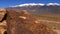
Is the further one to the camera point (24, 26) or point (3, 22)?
point (3, 22)

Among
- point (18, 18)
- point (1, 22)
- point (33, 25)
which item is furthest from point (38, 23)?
point (1, 22)

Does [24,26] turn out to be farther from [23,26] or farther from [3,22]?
[3,22]

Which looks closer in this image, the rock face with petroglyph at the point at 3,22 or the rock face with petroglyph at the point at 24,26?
the rock face with petroglyph at the point at 24,26


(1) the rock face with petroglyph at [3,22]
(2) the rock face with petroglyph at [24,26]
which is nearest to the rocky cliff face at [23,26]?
(2) the rock face with petroglyph at [24,26]

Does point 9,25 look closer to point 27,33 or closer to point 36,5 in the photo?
point 27,33

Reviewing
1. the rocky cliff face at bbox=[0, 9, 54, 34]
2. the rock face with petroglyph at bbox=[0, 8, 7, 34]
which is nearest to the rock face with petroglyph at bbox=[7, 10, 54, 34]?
the rocky cliff face at bbox=[0, 9, 54, 34]

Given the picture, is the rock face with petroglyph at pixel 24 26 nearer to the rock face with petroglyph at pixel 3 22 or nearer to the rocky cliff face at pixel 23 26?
the rocky cliff face at pixel 23 26

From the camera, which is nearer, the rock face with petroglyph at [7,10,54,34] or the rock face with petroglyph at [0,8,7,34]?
the rock face with petroglyph at [7,10,54,34]

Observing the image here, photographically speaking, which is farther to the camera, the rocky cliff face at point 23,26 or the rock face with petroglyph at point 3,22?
the rock face with petroglyph at point 3,22

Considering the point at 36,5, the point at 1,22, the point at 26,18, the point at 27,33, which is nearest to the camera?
the point at 27,33

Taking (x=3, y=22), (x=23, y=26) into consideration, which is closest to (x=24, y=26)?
(x=23, y=26)

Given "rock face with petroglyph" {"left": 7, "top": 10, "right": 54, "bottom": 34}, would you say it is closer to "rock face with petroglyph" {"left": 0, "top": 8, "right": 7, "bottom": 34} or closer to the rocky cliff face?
the rocky cliff face
